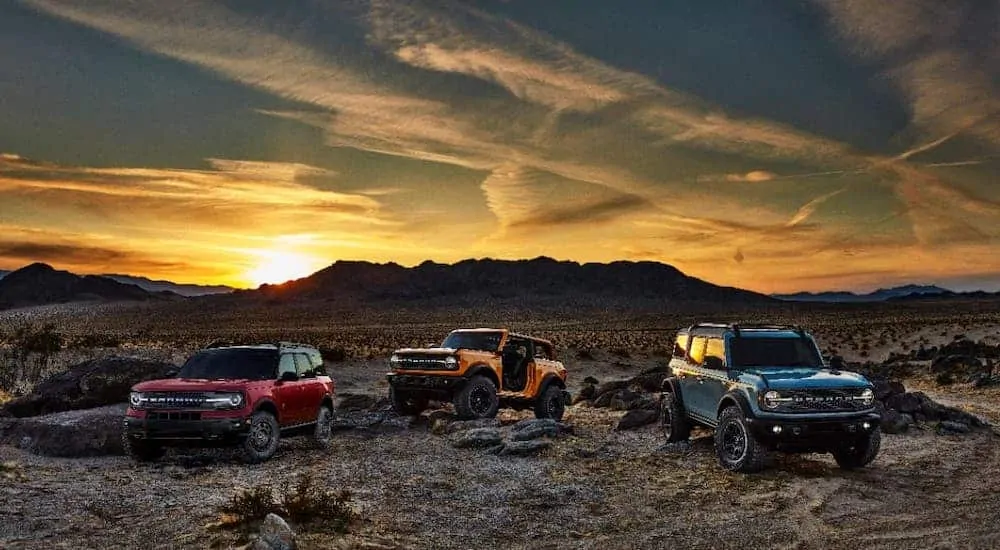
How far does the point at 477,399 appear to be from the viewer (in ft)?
59.8

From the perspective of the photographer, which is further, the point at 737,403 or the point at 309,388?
the point at 309,388

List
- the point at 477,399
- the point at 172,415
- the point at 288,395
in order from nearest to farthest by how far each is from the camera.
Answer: the point at 172,415 → the point at 288,395 → the point at 477,399

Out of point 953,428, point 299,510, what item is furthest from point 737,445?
point 953,428

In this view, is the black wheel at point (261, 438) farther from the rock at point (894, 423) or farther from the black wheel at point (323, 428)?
the rock at point (894, 423)

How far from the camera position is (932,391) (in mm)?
27562

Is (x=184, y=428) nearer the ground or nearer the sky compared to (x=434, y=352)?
nearer the ground

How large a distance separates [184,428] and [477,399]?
7.02 meters

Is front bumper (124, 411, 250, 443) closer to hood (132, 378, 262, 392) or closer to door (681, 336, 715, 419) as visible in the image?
hood (132, 378, 262, 392)

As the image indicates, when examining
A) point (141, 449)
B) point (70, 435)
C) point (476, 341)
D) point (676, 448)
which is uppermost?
point (476, 341)

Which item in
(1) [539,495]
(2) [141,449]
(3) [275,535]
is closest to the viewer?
(3) [275,535]

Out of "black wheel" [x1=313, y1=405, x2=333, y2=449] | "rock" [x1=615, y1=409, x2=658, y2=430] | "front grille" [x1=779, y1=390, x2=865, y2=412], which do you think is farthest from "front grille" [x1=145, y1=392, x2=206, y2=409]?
"rock" [x1=615, y1=409, x2=658, y2=430]

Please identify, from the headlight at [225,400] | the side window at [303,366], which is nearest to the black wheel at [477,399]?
the side window at [303,366]

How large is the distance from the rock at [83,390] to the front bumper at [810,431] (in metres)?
12.3

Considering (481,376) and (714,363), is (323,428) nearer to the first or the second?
(481,376)
